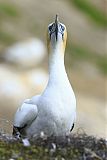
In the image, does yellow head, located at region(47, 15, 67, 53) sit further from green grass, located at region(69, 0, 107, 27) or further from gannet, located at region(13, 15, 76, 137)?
green grass, located at region(69, 0, 107, 27)

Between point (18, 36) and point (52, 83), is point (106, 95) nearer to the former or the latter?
point (18, 36)

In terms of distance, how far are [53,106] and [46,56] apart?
32408 mm

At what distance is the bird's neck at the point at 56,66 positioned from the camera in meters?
11.3

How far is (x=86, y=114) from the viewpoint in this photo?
32.2 metres

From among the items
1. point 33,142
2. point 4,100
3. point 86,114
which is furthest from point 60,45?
point 86,114

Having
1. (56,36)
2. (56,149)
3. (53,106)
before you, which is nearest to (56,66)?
(56,36)

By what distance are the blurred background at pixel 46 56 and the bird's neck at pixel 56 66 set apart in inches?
526

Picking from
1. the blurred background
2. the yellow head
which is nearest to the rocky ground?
the yellow head

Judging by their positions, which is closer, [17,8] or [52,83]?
[52,83]

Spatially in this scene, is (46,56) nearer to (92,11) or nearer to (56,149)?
(92,11)

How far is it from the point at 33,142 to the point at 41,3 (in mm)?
46388

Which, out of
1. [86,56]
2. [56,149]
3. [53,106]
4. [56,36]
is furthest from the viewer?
[86,56]

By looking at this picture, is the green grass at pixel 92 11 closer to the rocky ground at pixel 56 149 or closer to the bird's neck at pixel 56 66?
the bird's neck at pixel 56 66

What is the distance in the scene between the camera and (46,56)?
142 ft
